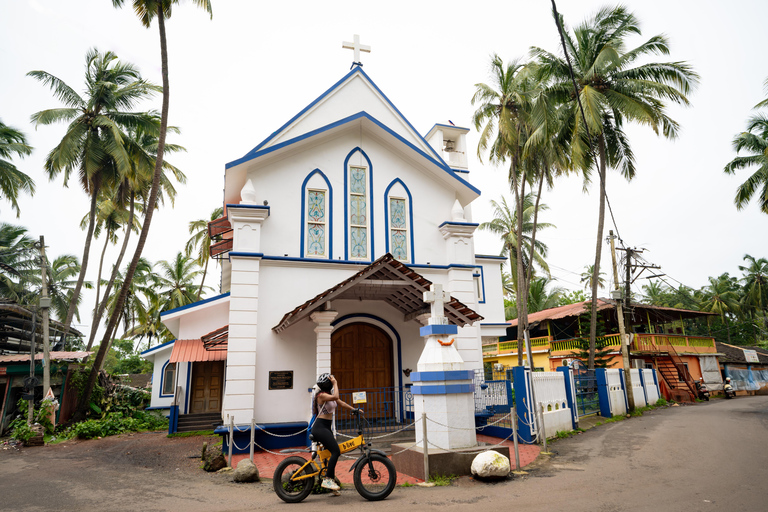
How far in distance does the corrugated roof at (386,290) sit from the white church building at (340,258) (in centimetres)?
3

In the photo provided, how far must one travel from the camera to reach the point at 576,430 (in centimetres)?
1322

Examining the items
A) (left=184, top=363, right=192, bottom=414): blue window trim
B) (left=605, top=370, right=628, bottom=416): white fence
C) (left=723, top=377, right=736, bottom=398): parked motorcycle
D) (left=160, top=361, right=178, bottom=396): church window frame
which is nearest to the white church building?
(left=184, top=363, right=192, bottom=414): blue window trim

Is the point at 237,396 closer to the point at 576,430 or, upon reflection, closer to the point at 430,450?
the point at 430,450

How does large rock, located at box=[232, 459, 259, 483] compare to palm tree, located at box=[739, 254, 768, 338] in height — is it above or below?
below

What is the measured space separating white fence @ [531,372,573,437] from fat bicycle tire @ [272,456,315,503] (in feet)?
20.2

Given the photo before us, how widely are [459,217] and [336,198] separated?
374cm

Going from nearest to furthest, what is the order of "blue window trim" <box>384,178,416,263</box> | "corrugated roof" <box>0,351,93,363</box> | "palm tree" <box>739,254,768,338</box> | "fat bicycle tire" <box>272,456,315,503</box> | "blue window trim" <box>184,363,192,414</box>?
"fat bicycle tire" <box>272,456,315,503</box>, "blue window trim" <box>384,178,416,263</box>, "corrugated roof" <box>0,351,93,363</box>, "blue window trim" <box>184,363,192,414</box>, "palm tree" <box>739,254,768,338</box>

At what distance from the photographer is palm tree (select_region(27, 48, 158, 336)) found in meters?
21.5

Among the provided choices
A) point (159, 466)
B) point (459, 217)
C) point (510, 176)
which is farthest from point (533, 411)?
point (510, 176)

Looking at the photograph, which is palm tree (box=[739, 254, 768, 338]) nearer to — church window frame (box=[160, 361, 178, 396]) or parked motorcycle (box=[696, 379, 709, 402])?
parked motorcycle (box=[696, 379, 709, 402])

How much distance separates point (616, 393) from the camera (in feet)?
57.6

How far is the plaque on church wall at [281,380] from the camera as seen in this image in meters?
12.0

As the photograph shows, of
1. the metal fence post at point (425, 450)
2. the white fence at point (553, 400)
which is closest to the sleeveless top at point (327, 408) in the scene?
the metal fence post at point (425, 450)

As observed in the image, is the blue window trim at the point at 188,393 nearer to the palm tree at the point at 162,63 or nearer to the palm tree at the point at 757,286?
the palm tree at the point at 162,63
